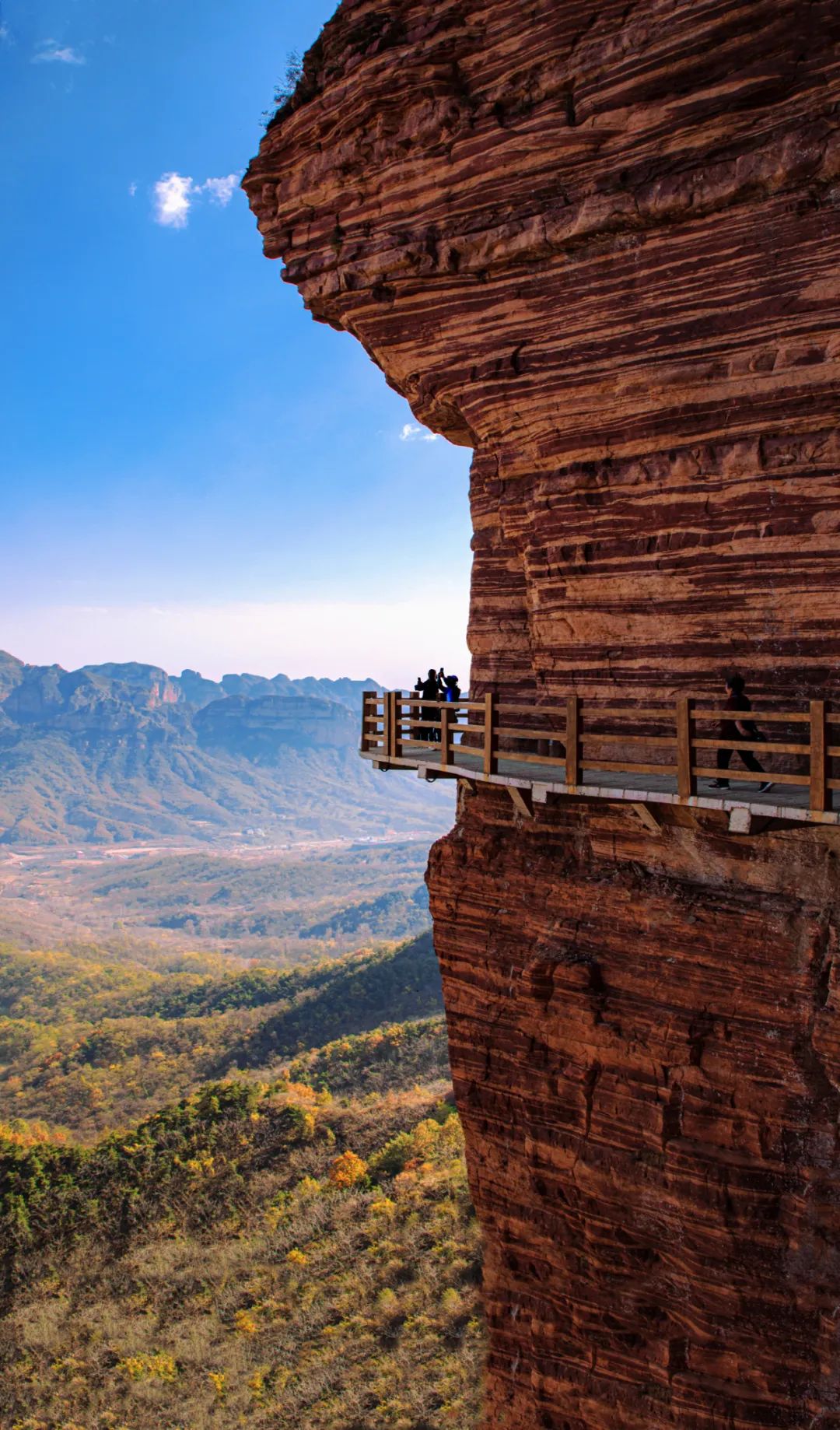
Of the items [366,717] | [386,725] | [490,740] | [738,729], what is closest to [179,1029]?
[366,717]

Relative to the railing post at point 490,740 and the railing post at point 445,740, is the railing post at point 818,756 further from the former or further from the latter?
the railing post at point 445,740

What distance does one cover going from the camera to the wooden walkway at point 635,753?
8648 mm

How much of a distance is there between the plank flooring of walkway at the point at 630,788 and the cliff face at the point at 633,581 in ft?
2.22

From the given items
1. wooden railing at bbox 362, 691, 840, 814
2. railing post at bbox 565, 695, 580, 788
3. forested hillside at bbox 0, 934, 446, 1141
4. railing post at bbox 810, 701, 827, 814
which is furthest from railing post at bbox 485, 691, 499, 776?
forested hillside at bbox 0, 934, 446, 1141

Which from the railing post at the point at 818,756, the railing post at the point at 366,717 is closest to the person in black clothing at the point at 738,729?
the railing post at the point at 818,756

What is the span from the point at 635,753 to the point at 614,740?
1.91 meters

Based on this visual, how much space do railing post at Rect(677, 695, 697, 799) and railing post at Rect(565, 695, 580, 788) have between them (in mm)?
1314

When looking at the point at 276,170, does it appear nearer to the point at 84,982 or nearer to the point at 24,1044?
the point at 24,1044

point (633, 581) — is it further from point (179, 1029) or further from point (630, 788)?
point (179, 1029)

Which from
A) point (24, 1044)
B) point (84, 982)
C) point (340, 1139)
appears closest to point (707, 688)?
point (340, 1139)

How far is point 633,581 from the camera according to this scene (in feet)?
39.8

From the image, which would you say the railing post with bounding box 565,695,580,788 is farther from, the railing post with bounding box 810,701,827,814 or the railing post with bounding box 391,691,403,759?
the railing post with bounding box 391,691,403,759

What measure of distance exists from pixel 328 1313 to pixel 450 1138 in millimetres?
11749

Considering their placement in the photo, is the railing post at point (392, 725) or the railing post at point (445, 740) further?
the railing post at point (392, 725)
